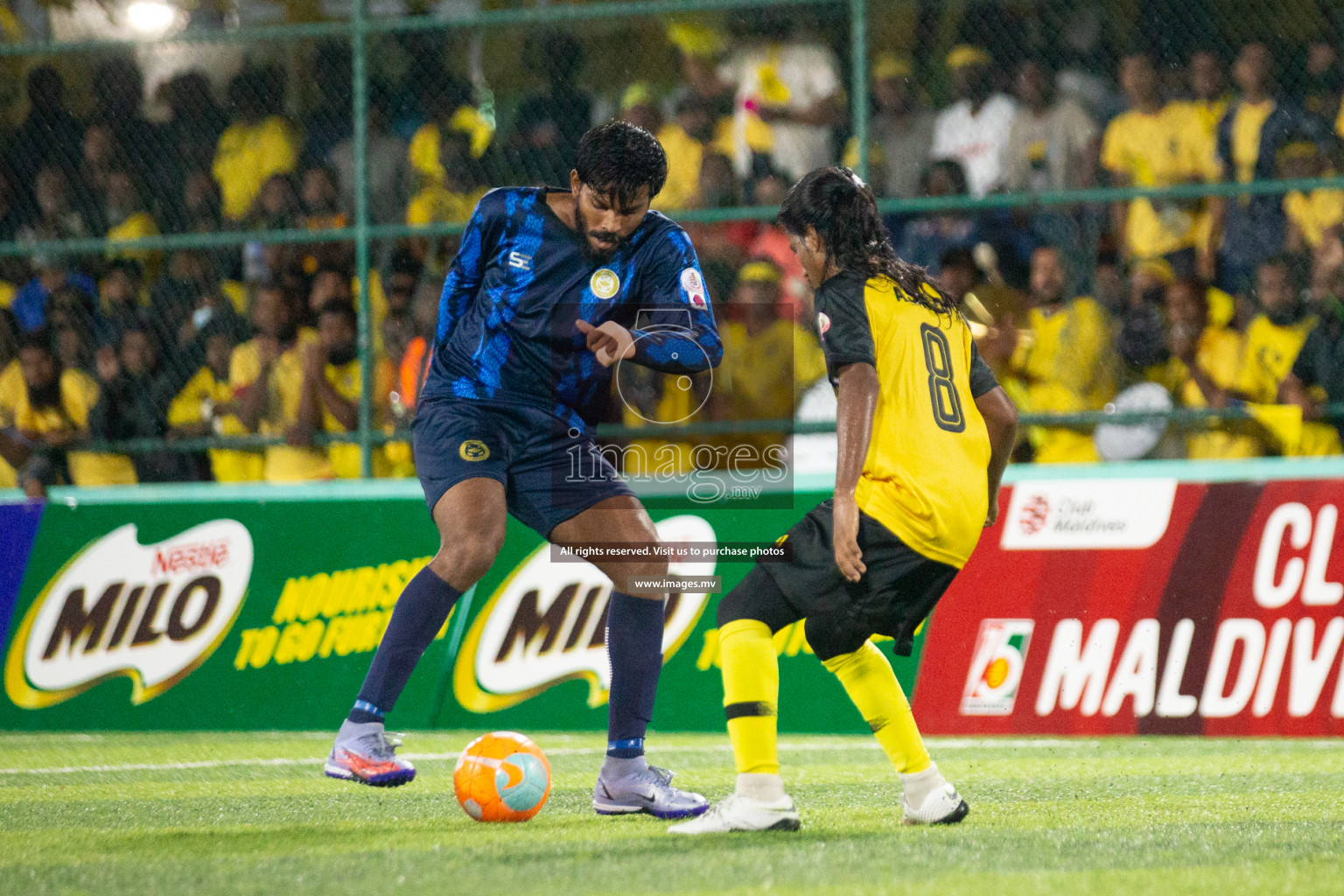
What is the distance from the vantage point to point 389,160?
990cm

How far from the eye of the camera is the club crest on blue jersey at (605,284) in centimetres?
506

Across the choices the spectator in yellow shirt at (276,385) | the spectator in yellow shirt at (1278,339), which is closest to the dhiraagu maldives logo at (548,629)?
the spectator in yellow shirt at (276,385)

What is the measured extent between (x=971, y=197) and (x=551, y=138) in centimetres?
265

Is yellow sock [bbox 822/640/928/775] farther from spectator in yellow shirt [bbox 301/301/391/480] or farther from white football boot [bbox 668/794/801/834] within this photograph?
spectator in yellow shirt [bbox 301/301/391/480]

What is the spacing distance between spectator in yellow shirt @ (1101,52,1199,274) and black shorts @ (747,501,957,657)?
5023 mm

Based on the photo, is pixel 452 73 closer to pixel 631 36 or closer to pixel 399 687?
pixel 631 36

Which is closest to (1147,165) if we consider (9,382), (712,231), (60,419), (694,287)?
(712,231)

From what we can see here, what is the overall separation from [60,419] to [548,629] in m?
3.75

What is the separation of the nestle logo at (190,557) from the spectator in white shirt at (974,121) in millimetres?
4594

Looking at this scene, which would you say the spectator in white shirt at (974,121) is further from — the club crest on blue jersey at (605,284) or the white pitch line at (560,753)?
the club crest on blue jersey at (605,284)

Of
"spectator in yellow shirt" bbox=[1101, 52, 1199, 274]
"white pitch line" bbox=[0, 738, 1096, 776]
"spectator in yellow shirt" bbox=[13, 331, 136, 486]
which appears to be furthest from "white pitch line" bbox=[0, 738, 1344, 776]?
"spectator in yellow shirt" bbox=[13, 331, 136, 486]

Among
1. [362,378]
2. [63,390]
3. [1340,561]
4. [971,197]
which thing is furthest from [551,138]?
[1340,561]

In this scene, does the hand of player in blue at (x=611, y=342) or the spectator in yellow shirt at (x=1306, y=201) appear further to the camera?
the spectator in yellow shirt at (x=1306, y=201)

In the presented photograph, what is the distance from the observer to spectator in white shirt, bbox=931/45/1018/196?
948cm
